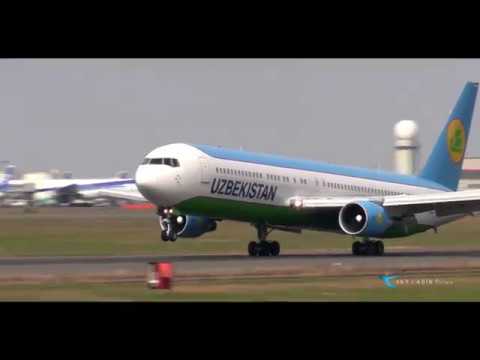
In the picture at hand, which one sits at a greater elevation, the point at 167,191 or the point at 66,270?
the point at 167,191

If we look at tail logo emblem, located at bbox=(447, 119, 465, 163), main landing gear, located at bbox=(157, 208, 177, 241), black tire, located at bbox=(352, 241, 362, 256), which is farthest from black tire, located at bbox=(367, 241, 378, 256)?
tail logo emblem, located at bbox=(447, 119, 465, 163)

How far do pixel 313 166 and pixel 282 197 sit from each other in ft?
9.53

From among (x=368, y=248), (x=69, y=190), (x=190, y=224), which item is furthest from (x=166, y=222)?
(x=69, y=190)

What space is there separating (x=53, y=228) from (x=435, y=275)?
35433 millimetres

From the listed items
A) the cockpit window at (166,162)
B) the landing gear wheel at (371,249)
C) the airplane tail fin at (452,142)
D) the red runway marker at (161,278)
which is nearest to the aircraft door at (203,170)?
the cockpit window at (166,162)

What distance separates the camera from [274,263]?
120 ft

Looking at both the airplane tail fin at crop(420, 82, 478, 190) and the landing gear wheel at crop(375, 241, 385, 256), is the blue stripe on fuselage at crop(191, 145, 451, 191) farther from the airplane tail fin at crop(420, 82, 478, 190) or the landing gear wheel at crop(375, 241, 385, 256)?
the landing gear wheel at crop(375, 241, 385, 256)

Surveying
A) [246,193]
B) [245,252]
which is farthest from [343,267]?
[245,252]

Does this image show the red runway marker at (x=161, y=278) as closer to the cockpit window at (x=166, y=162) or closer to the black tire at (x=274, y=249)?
the cockpit window at (x=166, y=162)

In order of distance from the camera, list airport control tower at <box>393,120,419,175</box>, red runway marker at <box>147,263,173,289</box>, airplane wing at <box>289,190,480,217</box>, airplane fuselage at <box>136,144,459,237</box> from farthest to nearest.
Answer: airport control tower at <box>393,120,419,175</box>
airplane wing at <box>289,190,480,217</box>
airplane fuselage at <box>136,144,459,237</box>
red runway marker at <box>147,263,173,289</box>

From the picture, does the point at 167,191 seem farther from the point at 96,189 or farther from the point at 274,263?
the point at 96,189

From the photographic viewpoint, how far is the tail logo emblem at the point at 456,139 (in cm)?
4944

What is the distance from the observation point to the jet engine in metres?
42.2

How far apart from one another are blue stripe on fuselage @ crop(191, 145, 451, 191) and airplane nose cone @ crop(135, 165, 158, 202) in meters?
2.37
